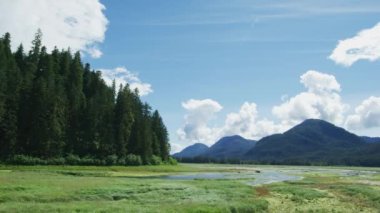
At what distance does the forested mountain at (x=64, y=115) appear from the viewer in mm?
111125

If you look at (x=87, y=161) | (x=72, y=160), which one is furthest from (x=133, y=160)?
(x=72, y=160)

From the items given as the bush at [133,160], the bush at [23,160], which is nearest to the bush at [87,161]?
the bush at [133,160]

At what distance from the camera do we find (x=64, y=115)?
124 meters

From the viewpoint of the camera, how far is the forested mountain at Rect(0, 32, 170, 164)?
111m

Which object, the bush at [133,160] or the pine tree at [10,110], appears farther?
the bush at [133,160]

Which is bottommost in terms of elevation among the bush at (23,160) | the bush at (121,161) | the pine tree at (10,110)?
the bush at (23,160)

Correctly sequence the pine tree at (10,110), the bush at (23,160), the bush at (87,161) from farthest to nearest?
the bush at (87,161) < the pine tree at (10,110) < the bush at (23,160)

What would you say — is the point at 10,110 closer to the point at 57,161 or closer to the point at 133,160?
the point at 57,161

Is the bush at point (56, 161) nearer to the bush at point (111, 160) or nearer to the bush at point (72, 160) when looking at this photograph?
the bush at point (72, 160)

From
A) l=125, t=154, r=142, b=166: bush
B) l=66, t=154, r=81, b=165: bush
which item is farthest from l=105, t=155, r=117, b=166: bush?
l=66, t=154, r=81, b=165: bush

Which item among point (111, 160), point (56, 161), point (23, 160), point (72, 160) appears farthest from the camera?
point (111, 160)

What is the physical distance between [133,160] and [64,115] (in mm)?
24057

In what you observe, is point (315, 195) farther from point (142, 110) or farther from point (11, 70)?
point (142, 110)

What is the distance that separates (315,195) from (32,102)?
80.3m
